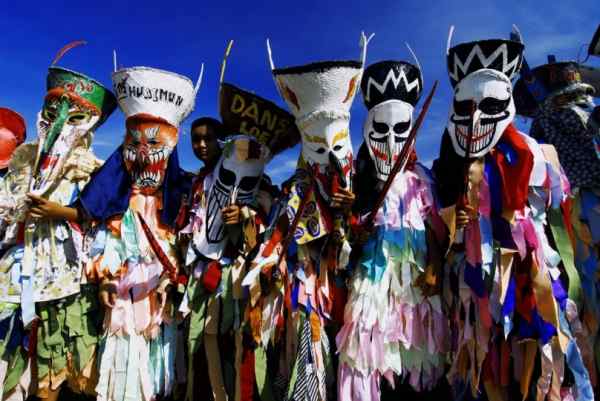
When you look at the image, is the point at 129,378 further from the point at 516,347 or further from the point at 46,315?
the point at 516,347

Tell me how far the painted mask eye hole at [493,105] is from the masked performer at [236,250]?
125cm

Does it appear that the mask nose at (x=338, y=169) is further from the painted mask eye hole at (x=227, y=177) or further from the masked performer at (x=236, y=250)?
the painted mask eye hole at (x=227, y=177)

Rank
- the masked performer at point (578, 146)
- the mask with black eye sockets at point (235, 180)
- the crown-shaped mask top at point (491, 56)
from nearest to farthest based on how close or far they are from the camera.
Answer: the crown-shaped mask top at point (491, 56), the masked performer at point (578, 146), the mask with black eye sockets at point (235, 180)

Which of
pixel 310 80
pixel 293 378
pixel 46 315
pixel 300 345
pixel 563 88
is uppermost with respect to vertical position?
pixel 563 88

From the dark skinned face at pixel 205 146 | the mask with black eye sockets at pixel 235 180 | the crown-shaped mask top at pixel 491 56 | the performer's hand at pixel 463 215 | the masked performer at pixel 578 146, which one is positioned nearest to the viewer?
the performer's hand at pixel 463 215

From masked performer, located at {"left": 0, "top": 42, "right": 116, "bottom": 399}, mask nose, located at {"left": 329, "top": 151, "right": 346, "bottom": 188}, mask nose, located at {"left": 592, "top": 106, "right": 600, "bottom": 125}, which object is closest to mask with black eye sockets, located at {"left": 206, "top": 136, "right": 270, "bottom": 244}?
mask nose, located at {"left": 329, "top": 151, "right": 346, "bottom": 188}

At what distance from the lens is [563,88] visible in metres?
3.57

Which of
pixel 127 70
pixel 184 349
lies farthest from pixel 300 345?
pixel 127 70

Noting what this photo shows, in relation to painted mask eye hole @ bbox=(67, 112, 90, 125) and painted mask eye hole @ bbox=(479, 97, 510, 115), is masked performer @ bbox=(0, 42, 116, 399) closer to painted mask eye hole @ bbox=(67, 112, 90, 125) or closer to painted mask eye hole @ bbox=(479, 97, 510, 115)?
painted mask eye hole @ bbox=(67, 112, 90, 125)

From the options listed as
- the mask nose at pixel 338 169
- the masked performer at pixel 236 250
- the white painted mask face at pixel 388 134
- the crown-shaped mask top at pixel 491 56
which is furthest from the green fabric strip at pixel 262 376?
the crown-shaped mask top at pixel 491 56

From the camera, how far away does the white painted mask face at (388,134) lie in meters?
2.93

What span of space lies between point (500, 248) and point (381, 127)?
3.39 feet

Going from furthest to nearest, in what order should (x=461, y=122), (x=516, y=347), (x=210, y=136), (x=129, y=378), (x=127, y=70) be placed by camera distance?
1. (x=210, y=136)
2. (x=127, y=70)
3. (x=129, y=378)
4. (x=461, y=122)
5. (x=516, y=347)

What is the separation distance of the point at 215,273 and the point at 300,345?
80cm
